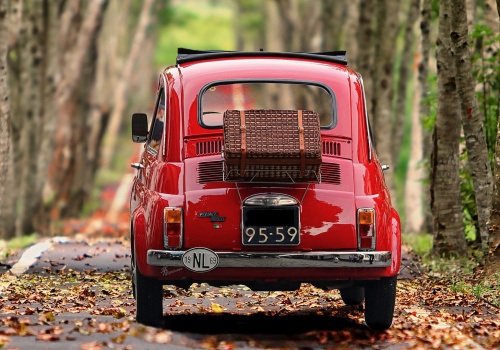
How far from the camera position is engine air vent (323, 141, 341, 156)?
8.49 metres

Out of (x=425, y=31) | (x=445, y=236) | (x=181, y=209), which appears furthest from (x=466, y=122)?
(x=425, y=31)

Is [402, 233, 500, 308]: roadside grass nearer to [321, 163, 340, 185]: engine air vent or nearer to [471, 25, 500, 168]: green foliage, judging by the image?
[471, 25, 500, 168]: green foliage

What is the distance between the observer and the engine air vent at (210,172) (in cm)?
816

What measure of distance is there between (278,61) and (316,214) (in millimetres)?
1612

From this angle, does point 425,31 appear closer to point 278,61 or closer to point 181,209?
point 278,61

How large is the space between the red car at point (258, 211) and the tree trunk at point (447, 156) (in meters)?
4.94

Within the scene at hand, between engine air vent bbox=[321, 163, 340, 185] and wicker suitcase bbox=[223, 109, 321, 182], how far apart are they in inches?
10.8

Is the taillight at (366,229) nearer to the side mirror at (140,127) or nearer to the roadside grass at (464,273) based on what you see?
the roadside grass at (464,273)

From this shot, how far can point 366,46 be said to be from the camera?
2128cm

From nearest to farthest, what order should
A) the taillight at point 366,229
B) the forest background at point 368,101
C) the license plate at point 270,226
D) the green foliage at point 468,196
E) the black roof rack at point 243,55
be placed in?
the license plate at point 270,226
the taillight at point 366,229
the black roof rack at point 243,55
the forest background at point 368,101
the green foliage at point 468,196

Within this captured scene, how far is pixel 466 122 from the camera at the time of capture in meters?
12.3

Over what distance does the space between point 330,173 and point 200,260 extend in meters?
1.31

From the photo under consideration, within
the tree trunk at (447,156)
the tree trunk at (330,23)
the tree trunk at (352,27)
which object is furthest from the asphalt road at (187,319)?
the tree trunk at (330,23)

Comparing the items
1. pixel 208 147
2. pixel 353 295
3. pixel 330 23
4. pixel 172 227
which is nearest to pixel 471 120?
pixel 353 295
